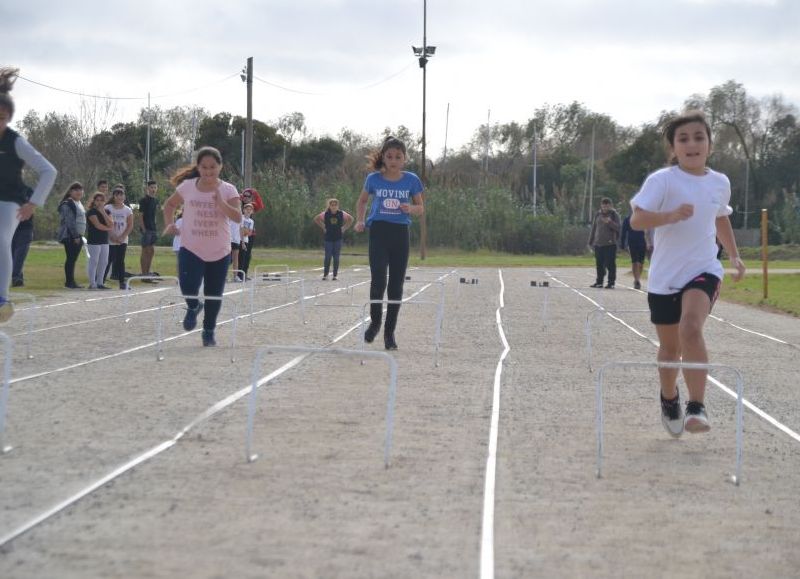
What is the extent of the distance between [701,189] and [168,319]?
9137 millimetres

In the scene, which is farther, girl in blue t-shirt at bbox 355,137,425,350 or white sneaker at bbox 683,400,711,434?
girl in blue t-shirt at bbox 355,137,425,350

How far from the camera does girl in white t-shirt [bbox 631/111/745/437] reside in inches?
269

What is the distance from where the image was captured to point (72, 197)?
21.6 meters

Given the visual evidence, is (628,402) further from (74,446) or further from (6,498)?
(6,498)

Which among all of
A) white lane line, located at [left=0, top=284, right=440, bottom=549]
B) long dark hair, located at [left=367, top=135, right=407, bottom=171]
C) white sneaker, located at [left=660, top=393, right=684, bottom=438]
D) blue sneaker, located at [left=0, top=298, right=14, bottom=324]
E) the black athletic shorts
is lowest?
white lane line, located at [left=0, top=284, right=440, bottom=549]

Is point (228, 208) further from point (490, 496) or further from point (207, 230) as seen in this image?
point (490, 496)

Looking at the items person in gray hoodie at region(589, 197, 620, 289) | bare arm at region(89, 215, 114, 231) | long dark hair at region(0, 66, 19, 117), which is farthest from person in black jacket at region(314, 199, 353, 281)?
long dark hair at region(0, 66, 19, 117)

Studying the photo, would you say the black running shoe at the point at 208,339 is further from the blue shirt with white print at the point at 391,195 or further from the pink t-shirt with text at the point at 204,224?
the blue shirt with white print at the point at 391,195

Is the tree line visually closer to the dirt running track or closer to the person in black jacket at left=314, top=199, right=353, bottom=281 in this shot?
the person in black jacket at left=314, top=199, right=353, bottom=281

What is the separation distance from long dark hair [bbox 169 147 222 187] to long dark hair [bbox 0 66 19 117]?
2.13m

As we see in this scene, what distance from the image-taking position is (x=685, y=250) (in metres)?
6.94

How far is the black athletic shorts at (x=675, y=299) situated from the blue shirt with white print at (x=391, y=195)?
4.60 metres

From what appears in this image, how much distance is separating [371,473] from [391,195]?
580 cm

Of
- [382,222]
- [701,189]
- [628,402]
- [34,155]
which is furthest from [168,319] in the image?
[701,189]
